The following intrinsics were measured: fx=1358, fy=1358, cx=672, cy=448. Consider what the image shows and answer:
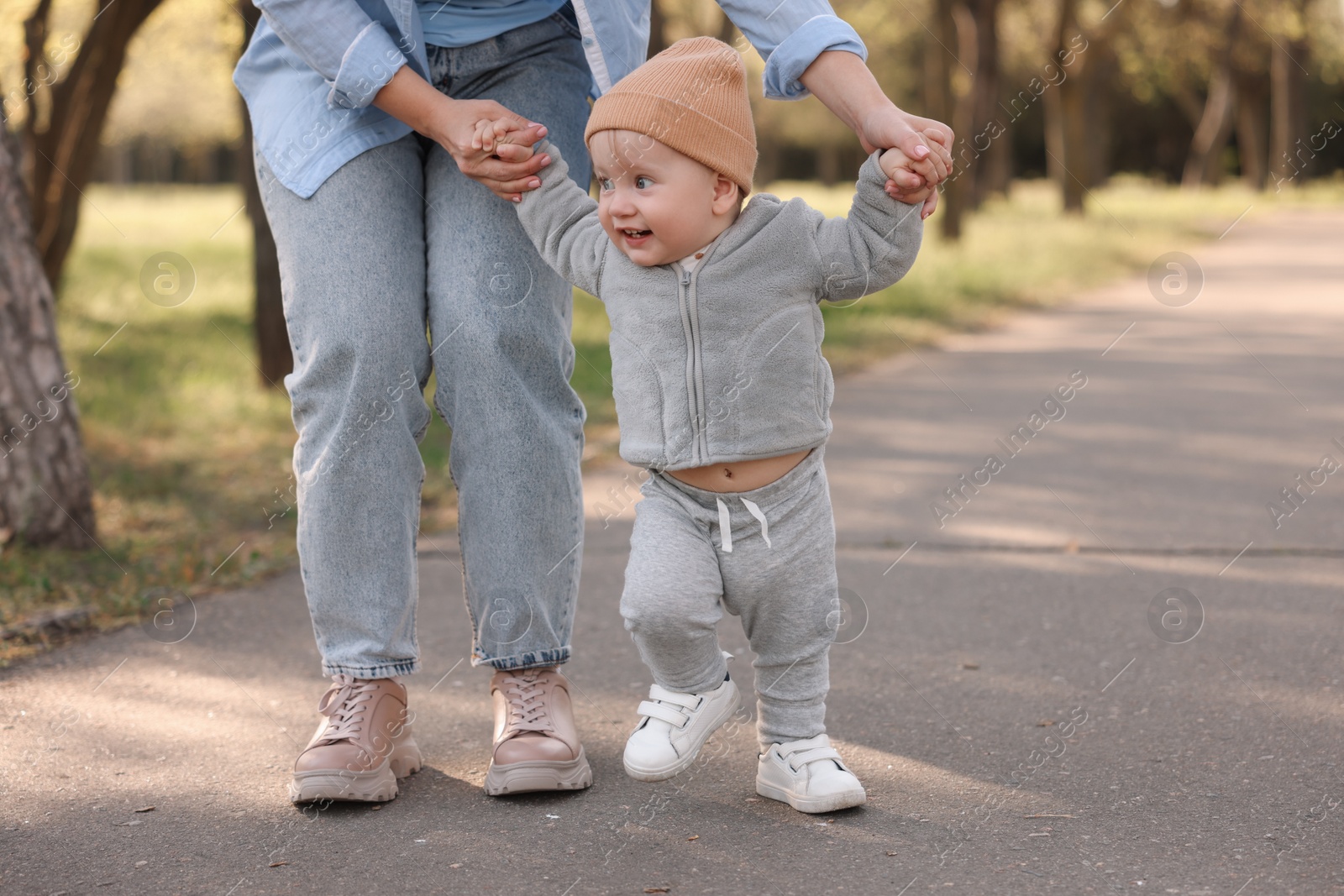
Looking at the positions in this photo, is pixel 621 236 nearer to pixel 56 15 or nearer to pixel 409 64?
pixel 409 64

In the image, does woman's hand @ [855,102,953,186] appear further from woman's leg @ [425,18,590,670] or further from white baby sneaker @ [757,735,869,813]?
white baby sneaker @ [757,735,869,813]

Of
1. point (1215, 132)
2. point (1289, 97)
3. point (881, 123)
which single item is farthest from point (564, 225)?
point (1215, 132)

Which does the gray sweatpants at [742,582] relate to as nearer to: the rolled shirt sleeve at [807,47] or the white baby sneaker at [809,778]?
the white baby sneaker at [809,778]

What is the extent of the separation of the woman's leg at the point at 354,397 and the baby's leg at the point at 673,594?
1.43ft

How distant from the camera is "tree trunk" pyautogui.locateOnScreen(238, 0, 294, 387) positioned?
21.5ft

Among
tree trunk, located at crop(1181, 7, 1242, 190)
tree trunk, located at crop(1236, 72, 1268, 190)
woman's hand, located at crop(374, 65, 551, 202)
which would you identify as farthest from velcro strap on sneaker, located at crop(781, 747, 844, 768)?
tree trunk, located at crop(1236, 72, 1268, 190)

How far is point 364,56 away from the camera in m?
2.25

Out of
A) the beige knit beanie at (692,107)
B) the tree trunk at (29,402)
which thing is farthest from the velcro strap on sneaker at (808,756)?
the tree trunk at (29,402)

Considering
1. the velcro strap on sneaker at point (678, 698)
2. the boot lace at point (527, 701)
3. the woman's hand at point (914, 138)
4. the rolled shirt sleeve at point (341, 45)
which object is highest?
the rolled shirt sleeve at point (341, 45)

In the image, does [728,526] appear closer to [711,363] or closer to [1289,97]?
[711,363]

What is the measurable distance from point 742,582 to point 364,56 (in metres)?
1.07

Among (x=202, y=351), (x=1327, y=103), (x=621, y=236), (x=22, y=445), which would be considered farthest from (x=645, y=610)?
(x=1327, y=103)

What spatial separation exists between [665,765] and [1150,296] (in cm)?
1009

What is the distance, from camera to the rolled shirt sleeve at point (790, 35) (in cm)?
224
